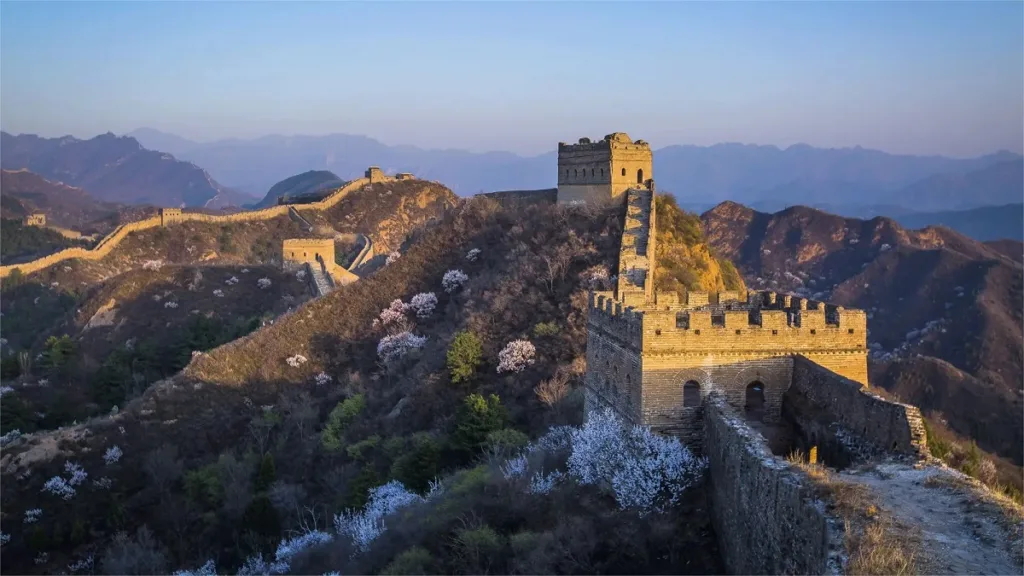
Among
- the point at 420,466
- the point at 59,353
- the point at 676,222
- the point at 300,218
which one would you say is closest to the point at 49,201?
the point at 300,218

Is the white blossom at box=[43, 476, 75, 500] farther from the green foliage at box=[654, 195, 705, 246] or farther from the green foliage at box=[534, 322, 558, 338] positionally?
the green foliage at box=[654, 195, 705, 246]

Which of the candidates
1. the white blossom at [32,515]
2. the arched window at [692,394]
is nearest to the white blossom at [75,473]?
the white blossom at [32,515]

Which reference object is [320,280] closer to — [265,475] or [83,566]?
[265,475]

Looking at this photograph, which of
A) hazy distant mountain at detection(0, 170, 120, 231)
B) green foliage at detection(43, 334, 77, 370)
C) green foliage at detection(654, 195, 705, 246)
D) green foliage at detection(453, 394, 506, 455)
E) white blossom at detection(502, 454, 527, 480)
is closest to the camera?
white blossom at detection(502, 454, 527, 480)

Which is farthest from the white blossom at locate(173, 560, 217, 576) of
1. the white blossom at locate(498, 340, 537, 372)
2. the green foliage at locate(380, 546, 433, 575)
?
the green foliage at locate(380, 546, 433, 575)

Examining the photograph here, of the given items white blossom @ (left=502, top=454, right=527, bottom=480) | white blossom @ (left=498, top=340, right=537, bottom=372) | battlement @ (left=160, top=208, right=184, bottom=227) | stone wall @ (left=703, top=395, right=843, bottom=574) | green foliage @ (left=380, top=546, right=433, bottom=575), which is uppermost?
stone wall @ (left=703, top=395, right=843, bottom=574)

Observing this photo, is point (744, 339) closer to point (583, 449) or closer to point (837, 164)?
point (583, 449)
